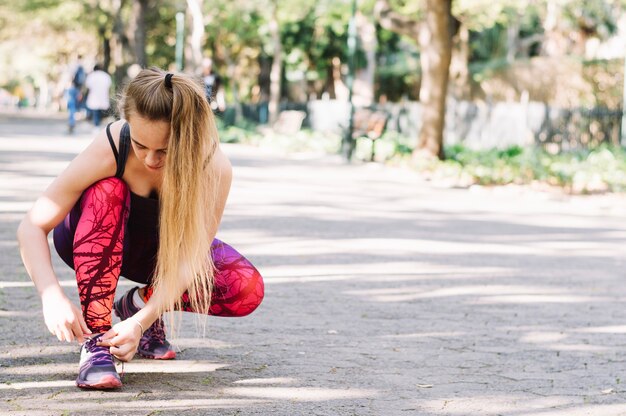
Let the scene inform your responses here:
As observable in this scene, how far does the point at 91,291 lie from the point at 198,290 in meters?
0.40

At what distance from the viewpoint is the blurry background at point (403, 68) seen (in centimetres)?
2047

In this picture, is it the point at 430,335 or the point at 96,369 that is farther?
the point at 430,335

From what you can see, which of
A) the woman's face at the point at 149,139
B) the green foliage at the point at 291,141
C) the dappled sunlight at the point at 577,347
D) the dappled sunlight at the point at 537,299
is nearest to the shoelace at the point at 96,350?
the woman's face at the point at 149,139

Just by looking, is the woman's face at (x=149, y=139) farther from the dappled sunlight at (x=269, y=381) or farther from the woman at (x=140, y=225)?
the dappled sunlight at (x=269, y=381)

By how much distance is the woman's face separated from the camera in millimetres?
3738

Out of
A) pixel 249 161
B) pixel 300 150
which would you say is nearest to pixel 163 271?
pixel 249 161

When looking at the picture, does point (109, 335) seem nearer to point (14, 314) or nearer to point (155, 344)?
point (155, 344)

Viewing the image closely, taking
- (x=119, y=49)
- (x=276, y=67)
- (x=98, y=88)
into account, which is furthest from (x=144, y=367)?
(x=119, y=49)

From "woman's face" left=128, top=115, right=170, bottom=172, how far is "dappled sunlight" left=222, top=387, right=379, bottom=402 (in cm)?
99

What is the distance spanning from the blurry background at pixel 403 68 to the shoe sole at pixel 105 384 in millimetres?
1365

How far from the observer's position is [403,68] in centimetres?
4869

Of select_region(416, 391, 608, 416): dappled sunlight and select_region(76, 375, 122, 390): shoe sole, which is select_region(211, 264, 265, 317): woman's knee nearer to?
select_region(76, 375, 122, 390): shoe sole

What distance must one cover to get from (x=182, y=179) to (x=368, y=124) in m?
18.9

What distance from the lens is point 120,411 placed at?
3.81 metres
